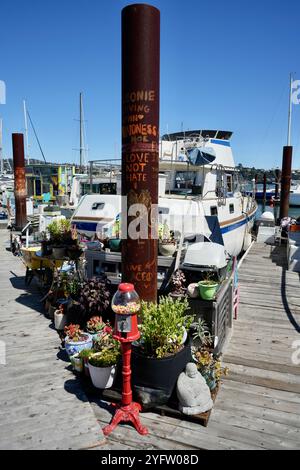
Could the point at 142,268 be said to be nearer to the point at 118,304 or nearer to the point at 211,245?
the point at 118,304

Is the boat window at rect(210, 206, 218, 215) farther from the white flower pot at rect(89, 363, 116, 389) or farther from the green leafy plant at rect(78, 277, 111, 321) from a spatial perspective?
the white flower pot at rect(89, 363, 116, 389)

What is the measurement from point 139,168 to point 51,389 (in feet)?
10.5

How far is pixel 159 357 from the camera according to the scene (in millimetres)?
4270

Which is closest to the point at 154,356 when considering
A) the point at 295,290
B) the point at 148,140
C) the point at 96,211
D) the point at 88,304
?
the point at 88,304

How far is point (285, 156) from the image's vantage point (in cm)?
1980

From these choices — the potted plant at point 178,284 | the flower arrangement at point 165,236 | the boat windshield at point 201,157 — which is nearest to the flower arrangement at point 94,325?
the potted plant at point 178,284

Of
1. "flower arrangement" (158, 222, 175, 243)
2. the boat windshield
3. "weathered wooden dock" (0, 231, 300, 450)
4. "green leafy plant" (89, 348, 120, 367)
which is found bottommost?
"weathered wooden dock" (0, 231, 300, 450)

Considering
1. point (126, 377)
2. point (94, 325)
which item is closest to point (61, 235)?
point (94, 325)

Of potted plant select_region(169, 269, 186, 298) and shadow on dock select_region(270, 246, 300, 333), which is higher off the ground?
potted plant select_region(169, 269, 186, 298)

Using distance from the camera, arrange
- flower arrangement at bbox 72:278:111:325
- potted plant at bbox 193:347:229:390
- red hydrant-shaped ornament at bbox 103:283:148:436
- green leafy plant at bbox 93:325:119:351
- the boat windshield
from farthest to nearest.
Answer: the boat windshield, flower arrangement at bbox 72:278:111:325, green leafy plant at bbox 93:325:119:351, potted plant at bbox 193:347:229:390, red hydrant-shaped ornament at bbox 103:283:148:436

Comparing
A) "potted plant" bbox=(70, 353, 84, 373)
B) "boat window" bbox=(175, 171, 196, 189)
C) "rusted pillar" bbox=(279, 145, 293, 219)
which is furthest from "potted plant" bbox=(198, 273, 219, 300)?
"rusted pillar" bbox=(279, 145, 293, 219)

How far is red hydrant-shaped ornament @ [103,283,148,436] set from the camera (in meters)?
4.07

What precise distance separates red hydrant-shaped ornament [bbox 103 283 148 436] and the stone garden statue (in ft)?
1.78

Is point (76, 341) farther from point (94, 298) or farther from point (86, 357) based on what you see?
point (94, 298)
